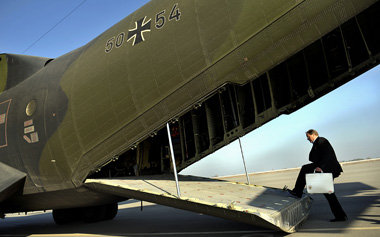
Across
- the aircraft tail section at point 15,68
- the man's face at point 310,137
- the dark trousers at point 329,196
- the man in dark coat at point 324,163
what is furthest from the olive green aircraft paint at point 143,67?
the aircraft tail section at point 15,68

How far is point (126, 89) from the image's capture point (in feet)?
23.4

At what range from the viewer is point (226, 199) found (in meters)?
6.03

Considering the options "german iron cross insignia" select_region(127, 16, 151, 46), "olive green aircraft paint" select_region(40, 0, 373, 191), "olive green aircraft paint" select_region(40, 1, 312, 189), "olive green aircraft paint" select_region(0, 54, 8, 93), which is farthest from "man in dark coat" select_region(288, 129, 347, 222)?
"olive green aircraft paint" select_region(0, 54, 8, 93)

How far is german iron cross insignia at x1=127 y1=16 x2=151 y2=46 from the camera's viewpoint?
23.7ft

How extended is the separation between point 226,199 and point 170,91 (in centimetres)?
251

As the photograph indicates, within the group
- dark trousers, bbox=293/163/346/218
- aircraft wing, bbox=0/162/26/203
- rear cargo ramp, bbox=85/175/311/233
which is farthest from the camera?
aircraft wing, bbox=0/162/26/203

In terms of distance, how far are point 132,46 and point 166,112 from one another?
1802 millimetres

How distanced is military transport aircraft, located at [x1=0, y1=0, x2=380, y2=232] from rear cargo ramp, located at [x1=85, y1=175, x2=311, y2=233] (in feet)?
0.11

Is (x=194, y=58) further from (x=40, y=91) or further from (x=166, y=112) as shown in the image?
(x=40, y=91)

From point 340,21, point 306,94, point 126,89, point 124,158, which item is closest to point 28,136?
point 124,158

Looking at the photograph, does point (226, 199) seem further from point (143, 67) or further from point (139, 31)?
point (139, 31)

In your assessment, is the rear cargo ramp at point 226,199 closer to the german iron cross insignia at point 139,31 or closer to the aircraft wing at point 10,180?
the aircraft wing at point 10,180

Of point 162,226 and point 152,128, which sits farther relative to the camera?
point 162,226

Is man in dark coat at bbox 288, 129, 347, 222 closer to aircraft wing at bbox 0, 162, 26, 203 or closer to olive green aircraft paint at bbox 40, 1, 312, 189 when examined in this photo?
olive green aircraft paint at bbox 40, 1, 312, 189
